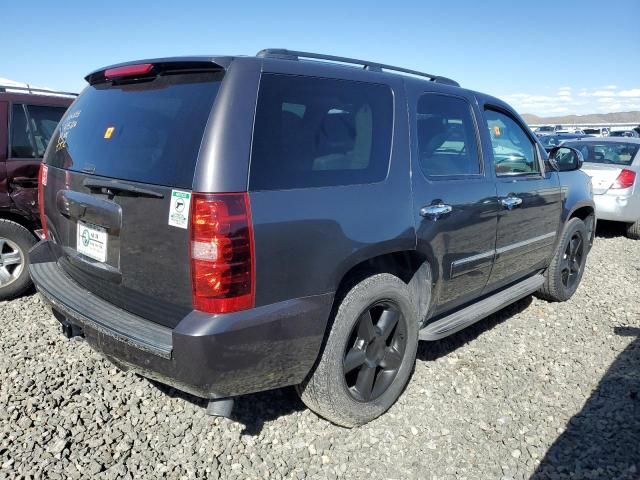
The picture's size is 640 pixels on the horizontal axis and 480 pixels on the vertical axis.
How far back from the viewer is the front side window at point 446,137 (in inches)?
115

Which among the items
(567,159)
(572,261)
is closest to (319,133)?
(567,159)

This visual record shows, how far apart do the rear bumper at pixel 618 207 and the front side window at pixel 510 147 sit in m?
4.10

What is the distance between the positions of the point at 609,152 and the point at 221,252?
8.09 meters

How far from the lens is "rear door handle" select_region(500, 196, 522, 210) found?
342 cm

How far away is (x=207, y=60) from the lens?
2.14 meters

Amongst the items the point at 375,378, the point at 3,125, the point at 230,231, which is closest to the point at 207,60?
the point at 230,231

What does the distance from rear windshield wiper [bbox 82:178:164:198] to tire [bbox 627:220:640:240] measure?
786 cm

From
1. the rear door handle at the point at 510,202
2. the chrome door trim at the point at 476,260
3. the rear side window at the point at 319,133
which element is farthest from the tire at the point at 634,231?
the rear side window at the point at 319,133

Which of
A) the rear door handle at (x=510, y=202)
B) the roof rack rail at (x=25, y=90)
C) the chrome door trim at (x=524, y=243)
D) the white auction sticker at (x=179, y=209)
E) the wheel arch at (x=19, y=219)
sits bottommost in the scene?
the wheel arch at (x=19, y=219)

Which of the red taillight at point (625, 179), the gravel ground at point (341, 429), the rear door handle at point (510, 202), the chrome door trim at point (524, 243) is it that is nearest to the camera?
the gravel ground at point (341, 429)

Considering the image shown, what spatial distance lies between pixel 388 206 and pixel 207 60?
43.5 inches

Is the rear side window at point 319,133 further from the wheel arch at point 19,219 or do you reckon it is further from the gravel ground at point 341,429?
the wheel arch at point 19,219

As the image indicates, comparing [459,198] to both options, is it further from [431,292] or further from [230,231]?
[230,231]

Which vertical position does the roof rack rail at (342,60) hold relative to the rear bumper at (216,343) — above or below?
above
